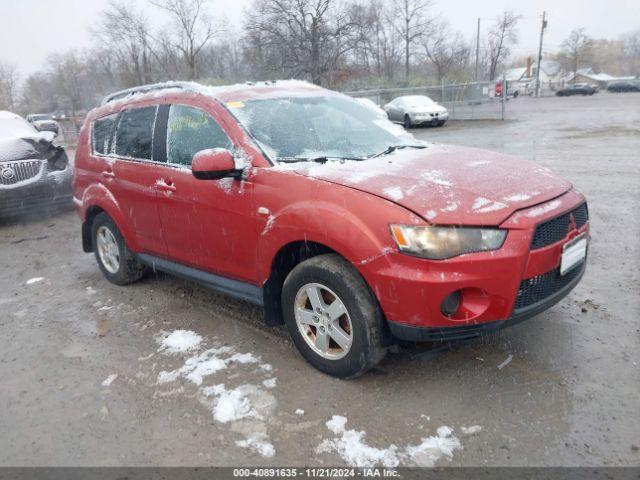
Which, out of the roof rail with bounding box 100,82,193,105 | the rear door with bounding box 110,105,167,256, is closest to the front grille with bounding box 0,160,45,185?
the roof rail with bounding box 100,82,193,105

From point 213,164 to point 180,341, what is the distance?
1.42 metres

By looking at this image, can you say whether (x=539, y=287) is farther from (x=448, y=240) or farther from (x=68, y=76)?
(x=68, y=76)

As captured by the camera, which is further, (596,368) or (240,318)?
(240,318)

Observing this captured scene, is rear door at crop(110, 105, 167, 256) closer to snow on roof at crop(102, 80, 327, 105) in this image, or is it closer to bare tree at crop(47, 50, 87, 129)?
snow on roof at crop(102, 80, 327, 105)

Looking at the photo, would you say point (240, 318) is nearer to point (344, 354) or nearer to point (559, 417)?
point (344, 354)

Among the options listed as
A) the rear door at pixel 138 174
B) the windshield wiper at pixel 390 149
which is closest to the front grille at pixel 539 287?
the windshield wiper at pixel 390 149

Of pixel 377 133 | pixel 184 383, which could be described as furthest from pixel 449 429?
pixel 377 133

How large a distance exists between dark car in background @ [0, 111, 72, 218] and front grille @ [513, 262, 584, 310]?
7837 millimetres

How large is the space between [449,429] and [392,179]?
139cm

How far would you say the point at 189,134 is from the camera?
3.88 meters

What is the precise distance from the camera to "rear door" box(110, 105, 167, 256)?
418 cm

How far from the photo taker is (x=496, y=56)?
216ft

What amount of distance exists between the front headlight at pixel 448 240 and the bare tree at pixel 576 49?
93.5 metres

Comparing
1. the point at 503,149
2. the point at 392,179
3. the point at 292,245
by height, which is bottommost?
the point at 503,149
